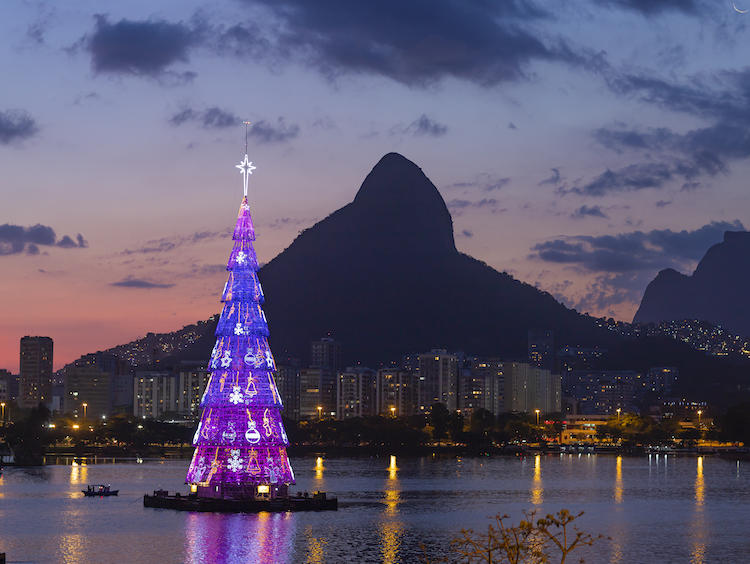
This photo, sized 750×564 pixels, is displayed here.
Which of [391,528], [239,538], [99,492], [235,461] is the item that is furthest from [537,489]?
[239,538]

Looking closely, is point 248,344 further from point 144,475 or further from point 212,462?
point 144,475

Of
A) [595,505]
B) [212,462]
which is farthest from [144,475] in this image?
[212,462]

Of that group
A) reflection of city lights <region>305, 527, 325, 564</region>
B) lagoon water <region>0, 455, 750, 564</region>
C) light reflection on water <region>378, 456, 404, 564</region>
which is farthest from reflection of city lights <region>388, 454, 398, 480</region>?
reflection of city lights <region>305, 527, 325, 564</region>

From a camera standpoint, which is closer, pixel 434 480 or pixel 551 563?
pixel 551 563

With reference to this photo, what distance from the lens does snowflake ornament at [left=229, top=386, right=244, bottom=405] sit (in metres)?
62.7

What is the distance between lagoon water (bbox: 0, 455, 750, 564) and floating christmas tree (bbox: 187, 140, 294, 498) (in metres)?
2.13

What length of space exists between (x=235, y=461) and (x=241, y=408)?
10.1ft

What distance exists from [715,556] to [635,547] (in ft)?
15.2

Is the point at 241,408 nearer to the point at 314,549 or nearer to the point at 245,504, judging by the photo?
the point at 245,504

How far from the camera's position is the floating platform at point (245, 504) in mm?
63844

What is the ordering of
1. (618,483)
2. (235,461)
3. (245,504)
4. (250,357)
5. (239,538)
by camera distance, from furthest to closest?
(618,483)
(235,461)
(245,504)
(250,357)
(239,538)

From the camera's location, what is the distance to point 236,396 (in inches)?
2469

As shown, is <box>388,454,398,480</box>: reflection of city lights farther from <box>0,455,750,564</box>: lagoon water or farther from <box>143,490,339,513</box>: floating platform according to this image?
<box>143,490,339,513</box>: floating platform

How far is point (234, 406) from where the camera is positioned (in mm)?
62906
